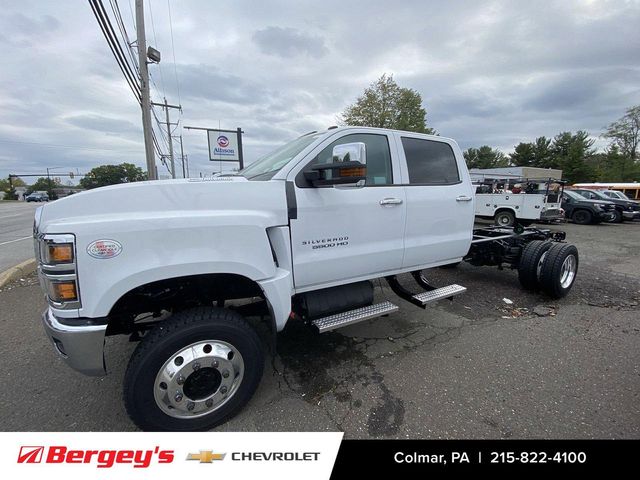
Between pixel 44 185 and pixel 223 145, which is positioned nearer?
pixel 223 145

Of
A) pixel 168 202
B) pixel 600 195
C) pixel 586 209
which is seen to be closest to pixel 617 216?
pixel 600 195

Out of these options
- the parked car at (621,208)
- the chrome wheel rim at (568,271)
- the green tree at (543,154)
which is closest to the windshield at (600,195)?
the parked car at (621,208)

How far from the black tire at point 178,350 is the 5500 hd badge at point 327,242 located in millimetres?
778

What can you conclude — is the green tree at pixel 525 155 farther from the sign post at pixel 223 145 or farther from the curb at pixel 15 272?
the curb at pixel 15 272

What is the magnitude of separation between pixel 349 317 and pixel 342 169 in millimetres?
1315

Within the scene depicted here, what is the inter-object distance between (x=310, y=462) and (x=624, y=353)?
3346 millimetres

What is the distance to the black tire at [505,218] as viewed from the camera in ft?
41.5

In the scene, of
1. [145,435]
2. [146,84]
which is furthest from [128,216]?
[146,84]

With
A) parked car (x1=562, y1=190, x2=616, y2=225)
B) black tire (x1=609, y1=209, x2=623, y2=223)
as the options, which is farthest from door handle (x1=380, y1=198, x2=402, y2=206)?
black tire (x1=609, y1=209, x2=623, y2=223)

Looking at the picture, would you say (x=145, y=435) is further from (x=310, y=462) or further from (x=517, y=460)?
(x=517, y=460)

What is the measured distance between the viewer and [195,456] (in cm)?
191

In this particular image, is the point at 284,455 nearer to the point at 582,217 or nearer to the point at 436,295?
the point at 436,295

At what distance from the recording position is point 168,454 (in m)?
1.93

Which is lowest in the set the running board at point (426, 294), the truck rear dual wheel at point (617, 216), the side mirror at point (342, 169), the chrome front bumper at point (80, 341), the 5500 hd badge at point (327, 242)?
the truck rear dual wheel at point (617, 216)
